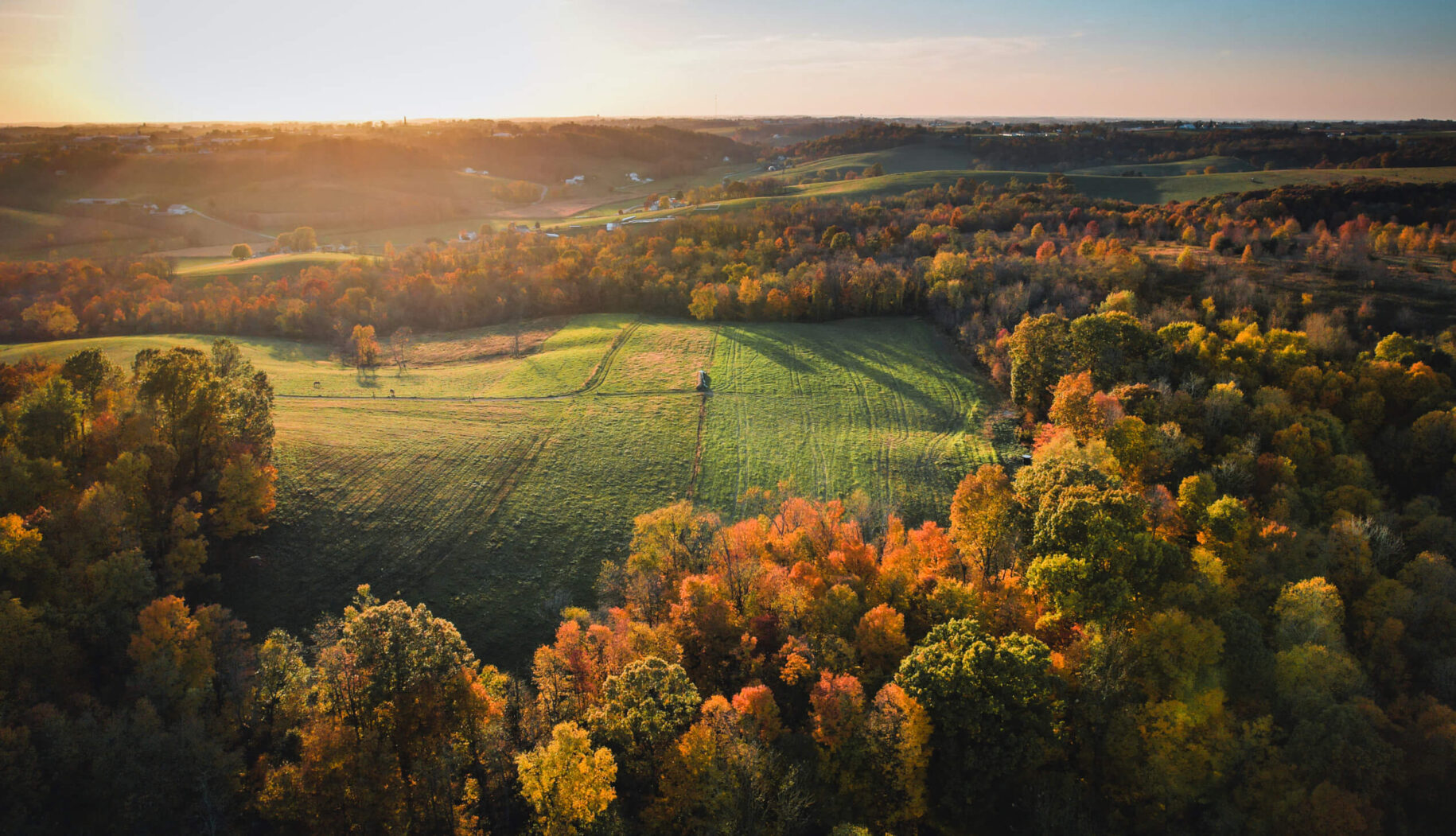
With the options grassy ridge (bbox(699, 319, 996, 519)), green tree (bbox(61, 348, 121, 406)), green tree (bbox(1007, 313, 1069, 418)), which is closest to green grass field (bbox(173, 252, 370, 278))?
green tree (bbox(61, 348, 121, 406))

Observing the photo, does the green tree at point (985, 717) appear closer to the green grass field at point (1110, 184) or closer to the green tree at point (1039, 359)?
the green tree at point (1039, 359)

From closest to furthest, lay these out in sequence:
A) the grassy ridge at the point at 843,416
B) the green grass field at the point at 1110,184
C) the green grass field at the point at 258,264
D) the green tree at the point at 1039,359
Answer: the grassy ridge at the point at 843,416 → the green tree at the point at 1039,359 → the green grass field at the point at 258,264 → the green grass field at the point at 1110,184

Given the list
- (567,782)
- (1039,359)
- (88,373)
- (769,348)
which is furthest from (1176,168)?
(88,373)

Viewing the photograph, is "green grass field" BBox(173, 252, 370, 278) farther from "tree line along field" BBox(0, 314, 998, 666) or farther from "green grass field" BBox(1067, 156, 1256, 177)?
"green grass field" BBox(1067, 156, 1256, 177)

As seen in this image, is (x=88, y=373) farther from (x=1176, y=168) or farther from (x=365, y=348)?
(x=1176, y=168)

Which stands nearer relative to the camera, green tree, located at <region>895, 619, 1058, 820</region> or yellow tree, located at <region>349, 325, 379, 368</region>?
green tree, located at <region>895, 619, 1058, 820</region>

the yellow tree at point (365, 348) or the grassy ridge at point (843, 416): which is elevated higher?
the yellow tree at point (365, 348)

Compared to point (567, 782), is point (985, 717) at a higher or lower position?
higher

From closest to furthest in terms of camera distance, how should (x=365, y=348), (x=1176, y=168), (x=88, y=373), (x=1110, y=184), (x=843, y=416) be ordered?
(x=88, y=373) < (x=843, y=416) < (x=365, y=348) < (x=1110, y=184) < (x=1176, y=168)

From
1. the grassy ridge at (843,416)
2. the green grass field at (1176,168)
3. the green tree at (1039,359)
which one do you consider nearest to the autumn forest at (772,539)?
the green tree at (1039,359)
